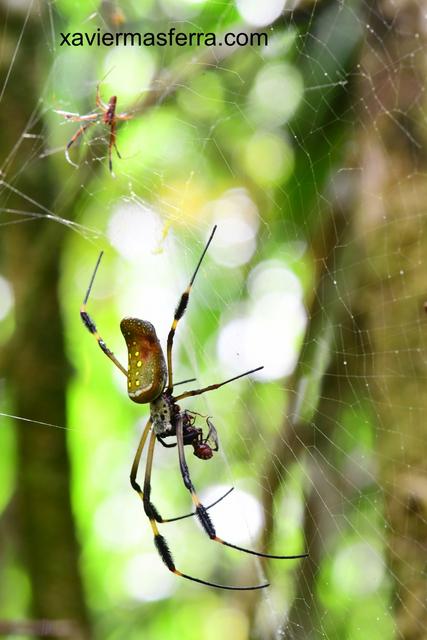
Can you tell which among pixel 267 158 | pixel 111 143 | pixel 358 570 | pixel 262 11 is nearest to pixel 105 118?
pixel 111 143

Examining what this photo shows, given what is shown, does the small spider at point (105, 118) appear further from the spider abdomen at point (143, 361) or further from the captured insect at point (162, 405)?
the spider abdomen at point (143, 361)

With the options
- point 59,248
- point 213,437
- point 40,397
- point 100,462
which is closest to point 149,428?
point 213,437

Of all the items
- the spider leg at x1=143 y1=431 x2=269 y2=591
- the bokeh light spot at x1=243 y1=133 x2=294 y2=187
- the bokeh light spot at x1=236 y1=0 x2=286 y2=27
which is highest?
the bokeh light spot at x1=236 y1=0 x2=286 y2=27

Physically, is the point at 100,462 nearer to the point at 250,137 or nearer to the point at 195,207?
the point at 195,207

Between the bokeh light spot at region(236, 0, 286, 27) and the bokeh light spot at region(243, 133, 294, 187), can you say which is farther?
the bokeh light spot at region(243, 133, 294, 187)

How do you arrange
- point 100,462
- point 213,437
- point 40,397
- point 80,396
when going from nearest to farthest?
1. point 213,437
2. point 40,397
3. point 80,396
4. point 100,462

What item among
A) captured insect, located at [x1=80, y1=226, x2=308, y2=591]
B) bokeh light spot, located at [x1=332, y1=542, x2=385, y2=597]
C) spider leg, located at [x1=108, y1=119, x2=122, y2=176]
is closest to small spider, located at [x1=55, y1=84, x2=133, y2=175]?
spider leg, located at [x1=108, y1=119, x2=122, y2=176]

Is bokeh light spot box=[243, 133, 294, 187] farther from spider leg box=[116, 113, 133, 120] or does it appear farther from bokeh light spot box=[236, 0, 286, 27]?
spider leg box=[116, 113, 133, 120]
